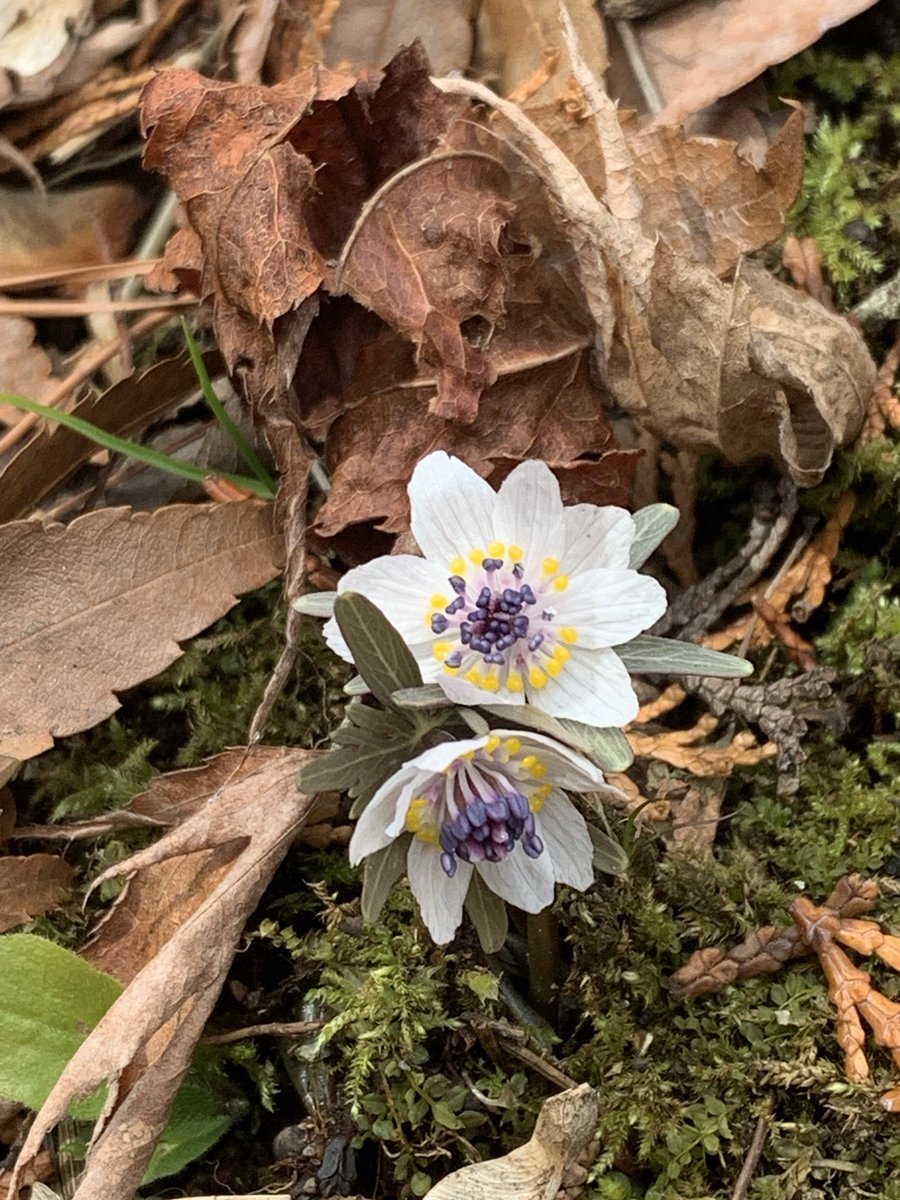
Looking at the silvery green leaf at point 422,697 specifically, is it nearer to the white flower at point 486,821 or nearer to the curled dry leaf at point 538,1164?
the white flower at point 486,821

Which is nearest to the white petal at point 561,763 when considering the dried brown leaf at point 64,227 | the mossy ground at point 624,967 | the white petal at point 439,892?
the white petal at point 439,892

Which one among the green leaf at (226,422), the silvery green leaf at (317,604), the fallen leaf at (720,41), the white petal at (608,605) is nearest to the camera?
the white petal at (608,605)

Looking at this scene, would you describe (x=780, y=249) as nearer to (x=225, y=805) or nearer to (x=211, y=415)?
(x=211, y=415)

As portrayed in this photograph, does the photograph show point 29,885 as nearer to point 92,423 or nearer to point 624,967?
point 92,423

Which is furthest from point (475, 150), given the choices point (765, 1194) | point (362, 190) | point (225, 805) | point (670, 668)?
point (765, 1194)

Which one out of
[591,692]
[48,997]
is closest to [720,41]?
[591,692]

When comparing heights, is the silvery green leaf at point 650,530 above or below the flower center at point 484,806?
above
